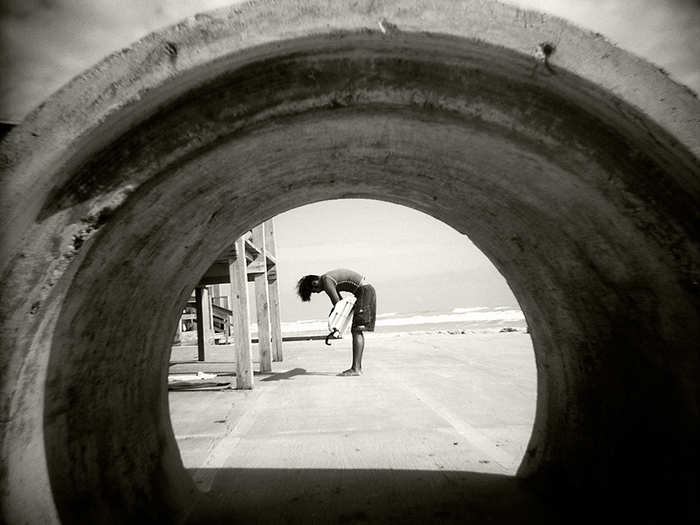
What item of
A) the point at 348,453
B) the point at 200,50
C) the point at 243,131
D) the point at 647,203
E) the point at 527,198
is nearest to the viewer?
the point at 200,50

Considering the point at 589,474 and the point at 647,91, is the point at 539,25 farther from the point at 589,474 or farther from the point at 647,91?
the point at 589,474

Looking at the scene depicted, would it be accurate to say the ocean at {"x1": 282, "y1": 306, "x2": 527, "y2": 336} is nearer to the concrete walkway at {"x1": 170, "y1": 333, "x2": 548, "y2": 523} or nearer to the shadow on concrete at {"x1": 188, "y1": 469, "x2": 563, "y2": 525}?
the concrete walkway at {"x1": 170, "y1": 333, "x2": 548, "y2": 523}

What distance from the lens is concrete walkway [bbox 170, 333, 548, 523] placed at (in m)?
2.86

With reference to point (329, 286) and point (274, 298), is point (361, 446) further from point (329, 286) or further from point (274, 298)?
point (274, 298)

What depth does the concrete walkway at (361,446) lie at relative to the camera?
2.86m

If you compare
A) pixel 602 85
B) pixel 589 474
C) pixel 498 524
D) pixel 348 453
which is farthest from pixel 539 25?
pixel 348 453

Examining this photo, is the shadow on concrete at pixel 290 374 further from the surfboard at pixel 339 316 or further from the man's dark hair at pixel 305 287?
the man's dark hair at pixel 305 287

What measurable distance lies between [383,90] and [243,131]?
53cm

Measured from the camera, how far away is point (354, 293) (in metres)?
9.81

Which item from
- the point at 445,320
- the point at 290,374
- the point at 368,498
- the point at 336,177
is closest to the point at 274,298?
the point at 290,374

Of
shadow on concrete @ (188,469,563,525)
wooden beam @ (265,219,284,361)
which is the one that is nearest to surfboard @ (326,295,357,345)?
wooden beam @ (265,219,284,361)

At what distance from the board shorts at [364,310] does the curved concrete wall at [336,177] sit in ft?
21.2

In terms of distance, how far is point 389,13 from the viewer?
1.41 m

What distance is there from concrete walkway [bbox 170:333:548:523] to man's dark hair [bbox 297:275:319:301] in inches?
84.0
